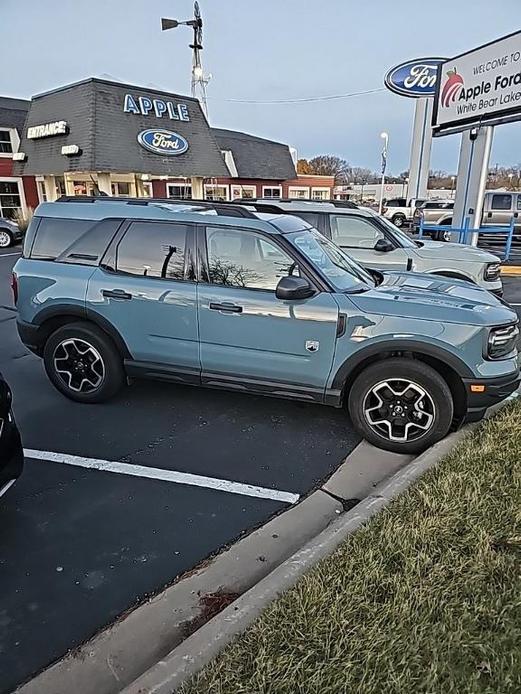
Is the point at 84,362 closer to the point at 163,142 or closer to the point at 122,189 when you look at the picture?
the point at 163,142

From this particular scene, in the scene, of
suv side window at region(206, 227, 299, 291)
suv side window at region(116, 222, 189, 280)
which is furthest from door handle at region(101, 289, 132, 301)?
suv side window at region(206, 227, 299, 291)

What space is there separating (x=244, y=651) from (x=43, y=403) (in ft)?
11.8

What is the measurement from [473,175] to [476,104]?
5.68ft

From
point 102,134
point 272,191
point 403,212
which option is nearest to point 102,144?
Answer: point 102,134

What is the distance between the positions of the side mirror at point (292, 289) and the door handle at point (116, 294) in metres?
1.47

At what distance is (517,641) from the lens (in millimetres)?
2115

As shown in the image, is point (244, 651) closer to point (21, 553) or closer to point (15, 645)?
point (15, 645)

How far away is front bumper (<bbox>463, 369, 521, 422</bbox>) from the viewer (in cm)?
382

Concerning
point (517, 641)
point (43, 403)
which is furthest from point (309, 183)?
point (517, 641)

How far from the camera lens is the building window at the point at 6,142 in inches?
919

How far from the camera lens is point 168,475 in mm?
3693

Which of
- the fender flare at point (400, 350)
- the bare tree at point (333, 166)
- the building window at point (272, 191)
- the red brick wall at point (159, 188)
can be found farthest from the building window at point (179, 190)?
the bare tree at point (333, 166)

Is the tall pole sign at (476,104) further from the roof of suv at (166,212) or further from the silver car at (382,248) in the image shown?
the roof of suv at (166,212)

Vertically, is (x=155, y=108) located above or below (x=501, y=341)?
above
